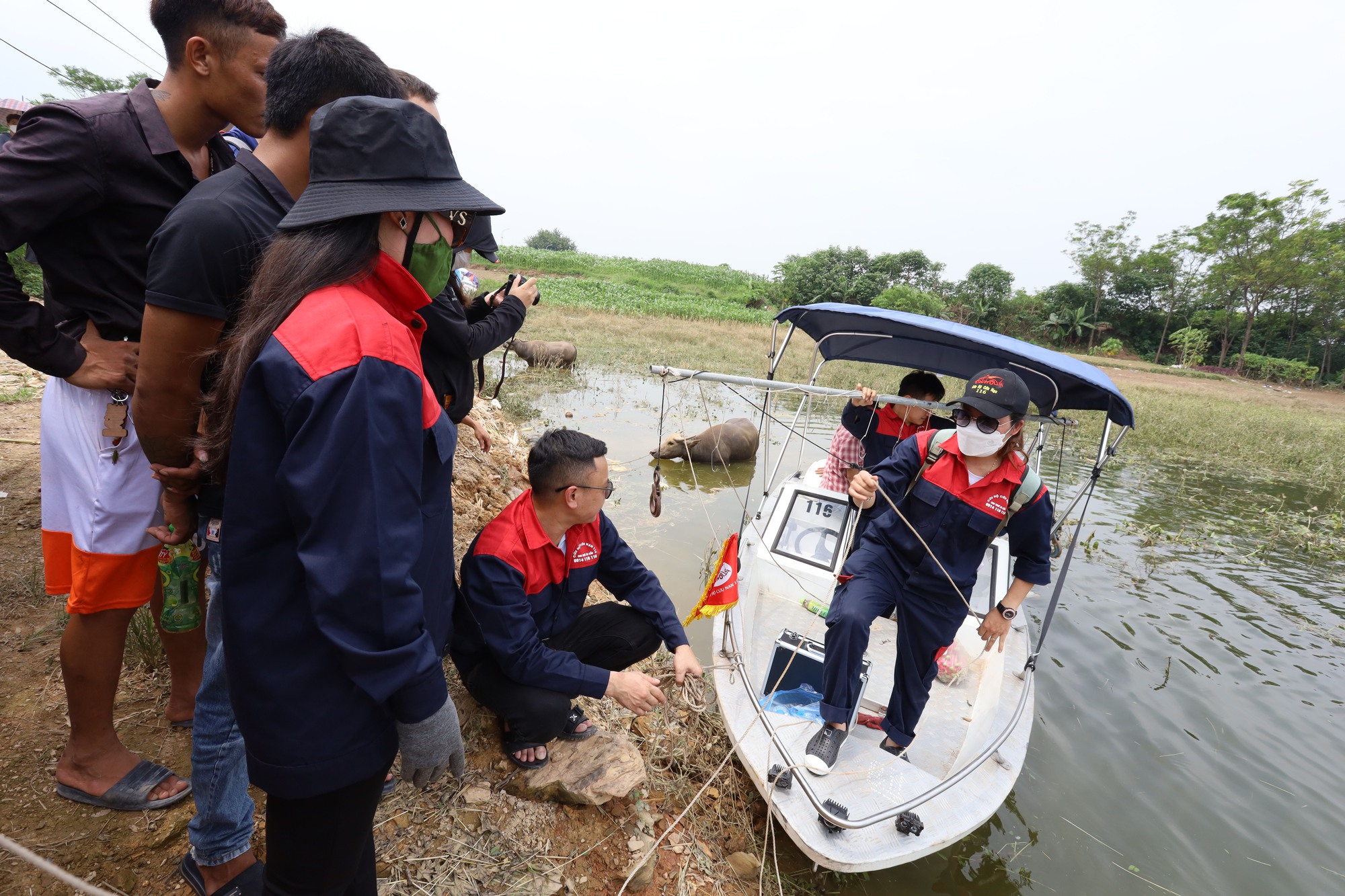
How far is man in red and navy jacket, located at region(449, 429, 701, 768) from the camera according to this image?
227 centimetres

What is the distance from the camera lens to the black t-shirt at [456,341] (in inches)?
87.4

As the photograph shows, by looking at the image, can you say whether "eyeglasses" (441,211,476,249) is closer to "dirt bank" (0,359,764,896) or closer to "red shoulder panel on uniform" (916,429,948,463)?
"dirt bank" (0,359,764,896)

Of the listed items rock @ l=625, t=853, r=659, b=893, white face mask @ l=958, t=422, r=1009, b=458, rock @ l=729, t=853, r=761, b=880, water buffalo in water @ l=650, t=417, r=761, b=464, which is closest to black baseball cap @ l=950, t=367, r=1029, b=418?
white face mask @ l=958, t=422, r=1009, b=458

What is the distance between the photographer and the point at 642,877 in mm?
2365

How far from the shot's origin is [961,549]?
3.15 meters

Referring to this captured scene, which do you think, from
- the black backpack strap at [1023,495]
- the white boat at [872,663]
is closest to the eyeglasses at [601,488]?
the white boat at [872,663]

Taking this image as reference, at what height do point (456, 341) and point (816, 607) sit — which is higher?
point (456, 341)

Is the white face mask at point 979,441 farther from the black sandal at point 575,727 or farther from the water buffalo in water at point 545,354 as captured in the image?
the water buffalo in water at point 545,354

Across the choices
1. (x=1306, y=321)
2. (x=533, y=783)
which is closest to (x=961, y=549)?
(x=533, y=783)

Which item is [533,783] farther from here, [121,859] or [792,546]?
[792,546]

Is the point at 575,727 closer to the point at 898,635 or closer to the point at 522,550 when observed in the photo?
the point at 522,550

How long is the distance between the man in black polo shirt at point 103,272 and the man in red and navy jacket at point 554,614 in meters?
1.08

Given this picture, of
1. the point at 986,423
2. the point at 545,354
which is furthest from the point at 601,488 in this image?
the point at 545,354

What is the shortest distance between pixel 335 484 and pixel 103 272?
1385 millimetres
